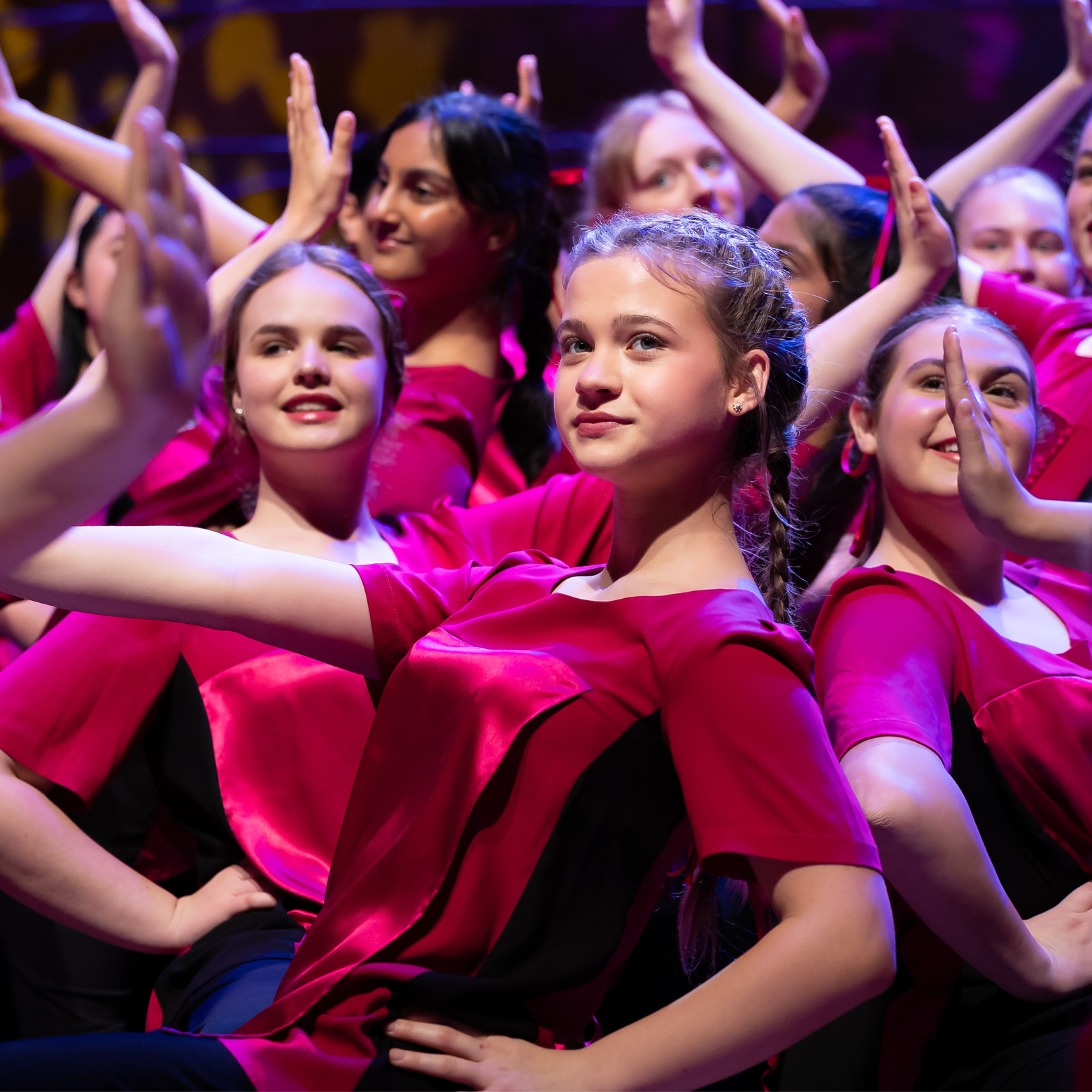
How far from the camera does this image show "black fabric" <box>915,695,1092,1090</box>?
1.30 m

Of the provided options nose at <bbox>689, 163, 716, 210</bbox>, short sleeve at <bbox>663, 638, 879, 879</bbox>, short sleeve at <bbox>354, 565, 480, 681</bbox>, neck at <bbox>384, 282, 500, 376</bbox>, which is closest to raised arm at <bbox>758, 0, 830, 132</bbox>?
nose at <bbox>689, 163, 716, 210</bbox>

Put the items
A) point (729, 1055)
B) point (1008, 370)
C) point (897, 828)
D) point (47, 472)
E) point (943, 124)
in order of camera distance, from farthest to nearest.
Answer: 1. point (943, 124)
2. point (1008, 370)
3. point (897, 828)
4. point (729, 1055)
5. point (47, 472)

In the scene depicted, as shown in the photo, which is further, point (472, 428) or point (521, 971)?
point (472, 428)

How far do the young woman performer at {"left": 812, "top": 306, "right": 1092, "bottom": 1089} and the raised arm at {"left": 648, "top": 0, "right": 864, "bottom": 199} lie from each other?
0.78 meters

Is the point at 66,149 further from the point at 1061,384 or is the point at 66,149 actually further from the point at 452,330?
the point at 1061,384

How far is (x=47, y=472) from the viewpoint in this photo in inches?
32.3

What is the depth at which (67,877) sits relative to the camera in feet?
4.64

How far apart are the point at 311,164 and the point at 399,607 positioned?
106 cm

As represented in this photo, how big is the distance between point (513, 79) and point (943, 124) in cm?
111

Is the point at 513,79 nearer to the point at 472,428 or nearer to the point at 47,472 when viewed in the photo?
the point at 472,428

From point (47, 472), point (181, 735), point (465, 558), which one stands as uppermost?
point (47, 472)

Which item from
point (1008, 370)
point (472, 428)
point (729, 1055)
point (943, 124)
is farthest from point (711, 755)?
point (943, 124)

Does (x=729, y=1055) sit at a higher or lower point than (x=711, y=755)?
lower

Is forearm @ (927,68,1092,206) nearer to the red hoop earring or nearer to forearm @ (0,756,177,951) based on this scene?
the red hoop earring
